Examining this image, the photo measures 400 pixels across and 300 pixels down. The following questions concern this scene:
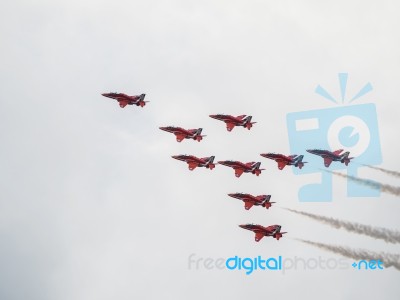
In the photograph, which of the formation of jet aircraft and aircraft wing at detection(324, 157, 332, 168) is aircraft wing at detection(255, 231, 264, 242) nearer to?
the formation of jet aircraft

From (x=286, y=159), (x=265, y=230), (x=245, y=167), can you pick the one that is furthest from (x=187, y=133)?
(x=265, y=230)

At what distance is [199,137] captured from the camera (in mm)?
193875

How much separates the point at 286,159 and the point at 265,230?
15.6 m

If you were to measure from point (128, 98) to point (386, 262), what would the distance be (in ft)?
203

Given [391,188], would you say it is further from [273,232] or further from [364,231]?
[273,232]

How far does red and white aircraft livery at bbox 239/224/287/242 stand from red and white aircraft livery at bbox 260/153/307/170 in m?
12.9

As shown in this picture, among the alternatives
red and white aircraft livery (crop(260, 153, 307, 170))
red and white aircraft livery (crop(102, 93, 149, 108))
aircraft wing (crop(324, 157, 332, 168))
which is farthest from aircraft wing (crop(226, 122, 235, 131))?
aircraft wing (crop(324, 157, 332, 168))

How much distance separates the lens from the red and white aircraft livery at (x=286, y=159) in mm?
195750

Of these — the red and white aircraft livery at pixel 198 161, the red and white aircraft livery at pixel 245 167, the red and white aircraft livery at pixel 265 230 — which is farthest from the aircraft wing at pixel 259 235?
the red and white aircraft livery at pixel 198 161

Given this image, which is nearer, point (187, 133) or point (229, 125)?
point (187, 133)

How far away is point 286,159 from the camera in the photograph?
7736 inches

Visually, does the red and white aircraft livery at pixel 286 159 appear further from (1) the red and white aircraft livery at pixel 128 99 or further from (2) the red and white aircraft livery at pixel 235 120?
(1) the red and white aircraft livery at pixel 128 99

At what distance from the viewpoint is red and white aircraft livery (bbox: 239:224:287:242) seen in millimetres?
195000

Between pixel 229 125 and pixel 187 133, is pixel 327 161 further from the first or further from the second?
pixel 187 133
